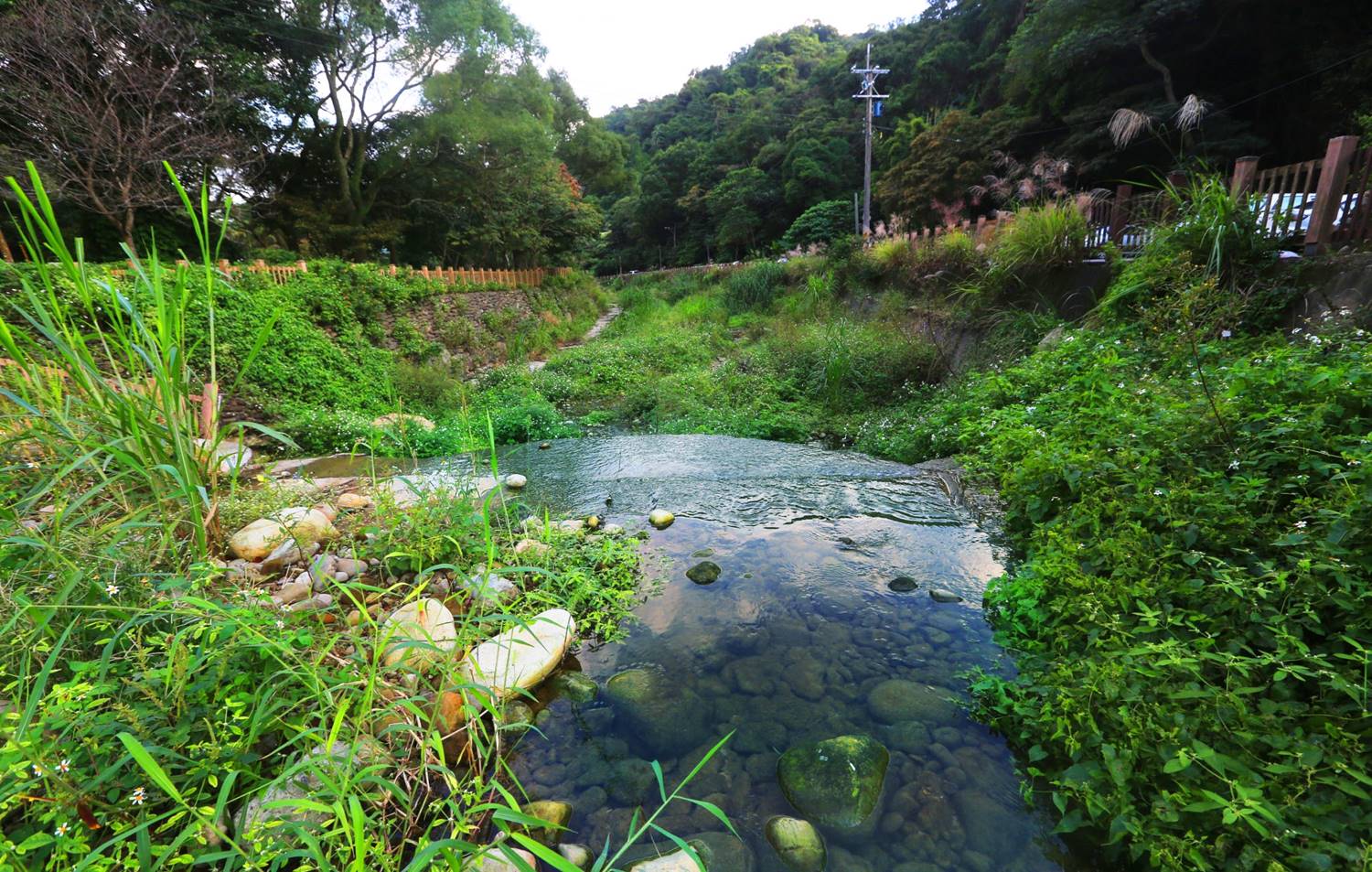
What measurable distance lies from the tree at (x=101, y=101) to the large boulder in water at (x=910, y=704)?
958cm

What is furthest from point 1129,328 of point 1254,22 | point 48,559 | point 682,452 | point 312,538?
point 1254,22

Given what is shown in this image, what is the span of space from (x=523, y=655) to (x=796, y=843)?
1.21 metres

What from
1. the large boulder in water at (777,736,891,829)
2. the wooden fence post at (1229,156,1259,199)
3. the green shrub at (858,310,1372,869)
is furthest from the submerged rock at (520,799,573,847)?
the wooden fence post at (1229,156,1259,199)

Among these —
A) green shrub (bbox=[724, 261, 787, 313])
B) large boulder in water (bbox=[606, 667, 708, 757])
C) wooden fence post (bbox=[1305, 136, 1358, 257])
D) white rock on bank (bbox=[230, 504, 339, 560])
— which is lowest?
large boulder in water (bbox=[606, 667, 708, 757])

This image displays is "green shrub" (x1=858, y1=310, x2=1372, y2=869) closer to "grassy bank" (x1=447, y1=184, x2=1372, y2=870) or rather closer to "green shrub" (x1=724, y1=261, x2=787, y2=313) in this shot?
"grassy bank" (x1=447, y1=184, x2=1372, y2=870)

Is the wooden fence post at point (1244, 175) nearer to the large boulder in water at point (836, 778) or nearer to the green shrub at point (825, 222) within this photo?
the large boulder in water at point (836, 778)

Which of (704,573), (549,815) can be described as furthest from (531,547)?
(549,815)

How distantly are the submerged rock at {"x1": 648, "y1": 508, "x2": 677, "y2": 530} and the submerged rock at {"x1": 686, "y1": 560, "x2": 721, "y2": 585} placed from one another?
1.97 feet

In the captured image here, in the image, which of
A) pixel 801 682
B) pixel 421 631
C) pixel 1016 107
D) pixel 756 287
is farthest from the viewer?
pixel 1016 107

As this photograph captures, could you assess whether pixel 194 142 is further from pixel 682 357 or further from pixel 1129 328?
pixel 1129 328

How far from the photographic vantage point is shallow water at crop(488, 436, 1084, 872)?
5.34 ft

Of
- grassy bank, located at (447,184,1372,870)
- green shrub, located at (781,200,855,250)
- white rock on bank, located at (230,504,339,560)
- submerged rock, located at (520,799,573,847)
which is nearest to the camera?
grassy bank, located at (447,184,1372,870)

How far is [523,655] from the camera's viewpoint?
2.15 metres

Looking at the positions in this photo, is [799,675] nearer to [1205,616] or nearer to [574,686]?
[574,686]
